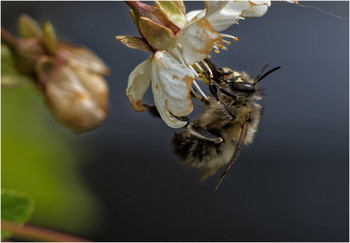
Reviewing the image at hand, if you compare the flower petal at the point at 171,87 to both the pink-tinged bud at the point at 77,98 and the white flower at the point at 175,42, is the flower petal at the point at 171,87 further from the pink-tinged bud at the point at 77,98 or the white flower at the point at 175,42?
the pink-tinged bud at the point at 77,98

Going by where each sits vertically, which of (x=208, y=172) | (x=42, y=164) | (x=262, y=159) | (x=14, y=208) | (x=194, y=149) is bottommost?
(x=262, y=159)

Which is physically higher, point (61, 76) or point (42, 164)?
point (61, 76)

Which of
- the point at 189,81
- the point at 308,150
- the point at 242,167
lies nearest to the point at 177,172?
the point at 242,167

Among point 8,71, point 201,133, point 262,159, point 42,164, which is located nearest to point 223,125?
point 201,133

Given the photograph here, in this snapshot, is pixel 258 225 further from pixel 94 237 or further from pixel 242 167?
pixel 94 237

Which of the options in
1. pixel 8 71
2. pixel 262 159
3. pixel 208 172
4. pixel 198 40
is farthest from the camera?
pixel 262 159

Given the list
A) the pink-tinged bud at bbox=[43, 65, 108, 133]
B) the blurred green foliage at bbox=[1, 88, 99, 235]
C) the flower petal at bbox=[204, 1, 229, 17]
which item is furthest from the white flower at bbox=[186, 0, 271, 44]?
the blurred green foliage at bbox=[1, 88, 99, 235]

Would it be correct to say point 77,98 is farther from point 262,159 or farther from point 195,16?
point 262,159

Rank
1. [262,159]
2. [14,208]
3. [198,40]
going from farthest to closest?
[262,159]
[14,208]
[198,40]
